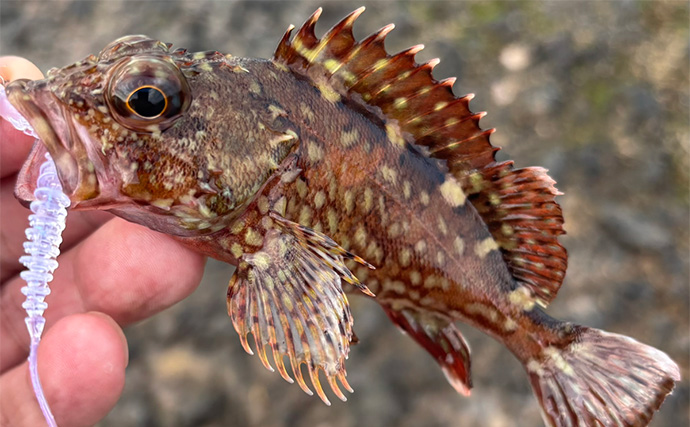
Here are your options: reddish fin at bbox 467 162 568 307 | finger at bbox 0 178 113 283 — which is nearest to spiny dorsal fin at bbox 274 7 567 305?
reddish fin at bbox 467 162 568 307

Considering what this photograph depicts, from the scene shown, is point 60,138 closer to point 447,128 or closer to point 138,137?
point 138,137

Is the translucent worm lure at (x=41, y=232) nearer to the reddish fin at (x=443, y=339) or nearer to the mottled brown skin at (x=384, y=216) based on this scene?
the mottled brown skin at (x=384, y=216)

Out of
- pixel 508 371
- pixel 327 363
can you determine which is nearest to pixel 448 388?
pixel 508 371

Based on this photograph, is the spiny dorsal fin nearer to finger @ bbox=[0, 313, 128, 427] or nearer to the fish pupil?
the fish pupil

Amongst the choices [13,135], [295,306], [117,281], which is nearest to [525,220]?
[295,306]

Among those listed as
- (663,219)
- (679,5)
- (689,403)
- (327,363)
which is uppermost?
(679,5)

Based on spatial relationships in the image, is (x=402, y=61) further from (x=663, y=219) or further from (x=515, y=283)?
(x=663, y=219)
